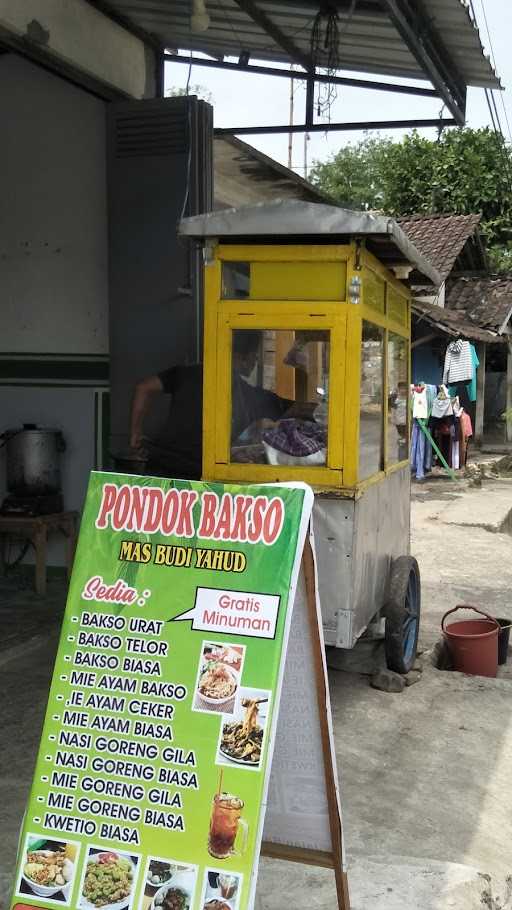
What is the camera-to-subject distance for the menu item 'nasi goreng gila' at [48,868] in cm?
242

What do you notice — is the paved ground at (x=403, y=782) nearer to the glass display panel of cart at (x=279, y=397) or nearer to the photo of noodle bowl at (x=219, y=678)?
the photo of noodle bowl at (x=219, y=678)

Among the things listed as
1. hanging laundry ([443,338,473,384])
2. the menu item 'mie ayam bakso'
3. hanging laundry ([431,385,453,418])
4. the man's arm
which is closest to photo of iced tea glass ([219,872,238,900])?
the menu item 'mie ayam bakso'

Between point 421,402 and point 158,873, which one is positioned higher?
point 421,402

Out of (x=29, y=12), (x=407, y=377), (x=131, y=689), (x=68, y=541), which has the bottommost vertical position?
(x=68, y=541)

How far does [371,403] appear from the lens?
4.85 meters

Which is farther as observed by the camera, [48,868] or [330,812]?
[330,812]

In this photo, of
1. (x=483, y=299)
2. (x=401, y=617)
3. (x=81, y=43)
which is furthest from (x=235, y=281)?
(x=483, y=299)

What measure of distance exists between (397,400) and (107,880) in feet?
12.6

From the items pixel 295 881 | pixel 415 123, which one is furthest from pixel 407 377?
pixel 295 881

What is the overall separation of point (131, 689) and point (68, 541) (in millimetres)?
4514

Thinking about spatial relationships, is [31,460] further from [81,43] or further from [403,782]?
[403,782]

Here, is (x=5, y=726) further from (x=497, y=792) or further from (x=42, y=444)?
(x=42, y=444)

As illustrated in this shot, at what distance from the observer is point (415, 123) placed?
6230 mm

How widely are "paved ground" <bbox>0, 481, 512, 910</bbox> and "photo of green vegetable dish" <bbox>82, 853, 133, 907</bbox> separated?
0.76 m
